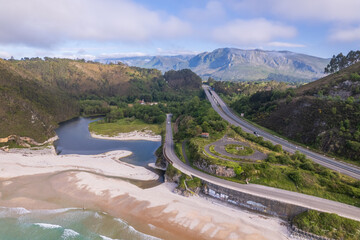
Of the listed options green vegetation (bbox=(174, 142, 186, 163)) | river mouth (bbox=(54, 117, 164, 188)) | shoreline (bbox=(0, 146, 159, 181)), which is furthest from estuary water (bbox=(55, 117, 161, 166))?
green vegetation (bbox=(174, 142, 186, 163))

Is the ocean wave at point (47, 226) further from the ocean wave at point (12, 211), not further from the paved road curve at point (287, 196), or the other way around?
the paved road curve at point (287, 196)

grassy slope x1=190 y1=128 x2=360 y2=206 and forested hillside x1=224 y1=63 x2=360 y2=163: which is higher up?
forested hillside x1=224 y1=63 x2=360 y2=163

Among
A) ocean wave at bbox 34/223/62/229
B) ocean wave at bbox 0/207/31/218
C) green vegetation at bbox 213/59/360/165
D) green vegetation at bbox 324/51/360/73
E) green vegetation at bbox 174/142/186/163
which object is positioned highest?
green vegetation at bbox 324/51/360/73

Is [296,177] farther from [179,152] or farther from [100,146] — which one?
[100,146]

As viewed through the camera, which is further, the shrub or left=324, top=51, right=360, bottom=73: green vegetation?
left=324, top=51, right=360, bottom=73: green vegetation

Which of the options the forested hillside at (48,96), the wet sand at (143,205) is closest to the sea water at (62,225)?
the wet sand at (143,205)

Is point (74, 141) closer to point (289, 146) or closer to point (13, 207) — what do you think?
point (13, 207)

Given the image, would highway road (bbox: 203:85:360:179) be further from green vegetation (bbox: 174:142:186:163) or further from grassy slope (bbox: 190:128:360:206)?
green vegetation (bbox: 174:142:186:163)
